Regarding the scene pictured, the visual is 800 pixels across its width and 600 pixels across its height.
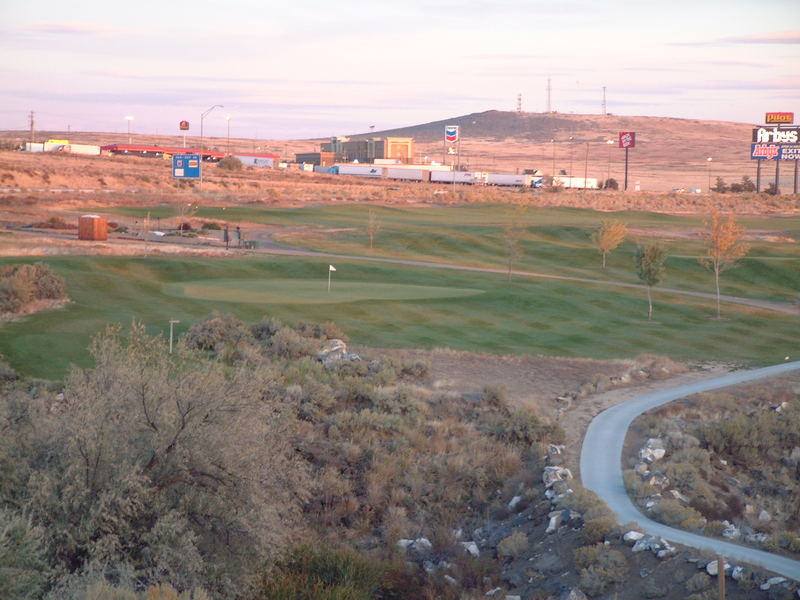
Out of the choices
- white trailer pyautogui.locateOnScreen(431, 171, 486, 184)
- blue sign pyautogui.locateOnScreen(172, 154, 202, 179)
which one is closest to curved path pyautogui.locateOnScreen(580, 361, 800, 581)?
blue sign pyautogui.locateOnScreen(172, 154, 202, 179)

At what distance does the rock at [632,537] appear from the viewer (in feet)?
48.8

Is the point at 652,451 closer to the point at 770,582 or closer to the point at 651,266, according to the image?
the point at 770,582

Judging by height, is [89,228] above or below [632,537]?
above

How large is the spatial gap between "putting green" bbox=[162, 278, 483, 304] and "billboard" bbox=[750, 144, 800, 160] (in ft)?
292

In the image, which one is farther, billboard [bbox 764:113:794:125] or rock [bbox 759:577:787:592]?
billboard [bbox 764:113:794:125]

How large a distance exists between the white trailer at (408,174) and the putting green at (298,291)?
108327 millimetres

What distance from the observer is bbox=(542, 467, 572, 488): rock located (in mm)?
18859

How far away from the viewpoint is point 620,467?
20.0 metres

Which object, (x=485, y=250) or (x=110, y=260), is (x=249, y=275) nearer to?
(x=110, y=260)

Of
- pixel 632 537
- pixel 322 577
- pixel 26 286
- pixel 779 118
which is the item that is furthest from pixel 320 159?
pixel 632 537

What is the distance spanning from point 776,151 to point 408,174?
57.2 meters

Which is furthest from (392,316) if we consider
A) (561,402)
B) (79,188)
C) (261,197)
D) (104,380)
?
(79,188)

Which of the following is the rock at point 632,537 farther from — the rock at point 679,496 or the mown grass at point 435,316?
the mown grass at point 435,316

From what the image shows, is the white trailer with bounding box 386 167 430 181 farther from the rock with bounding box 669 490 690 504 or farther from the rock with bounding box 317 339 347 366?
the rock with bounding box 669 490 690 504
